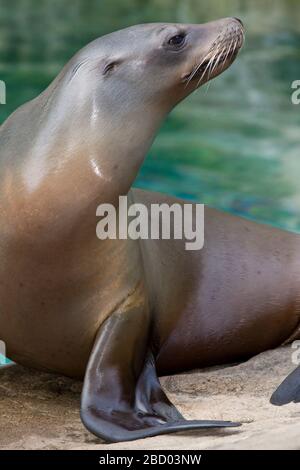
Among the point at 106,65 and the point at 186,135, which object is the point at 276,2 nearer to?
the point at 186,135

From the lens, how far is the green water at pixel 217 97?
1161 cm

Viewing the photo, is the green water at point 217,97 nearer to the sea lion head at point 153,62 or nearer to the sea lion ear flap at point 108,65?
the sea lion head at point 153,62

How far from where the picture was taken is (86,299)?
456cm

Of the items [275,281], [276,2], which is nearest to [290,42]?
[276,2]

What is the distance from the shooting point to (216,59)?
4.78 metres

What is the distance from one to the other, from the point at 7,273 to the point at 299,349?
1.83 meters

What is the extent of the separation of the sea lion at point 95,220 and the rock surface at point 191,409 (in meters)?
0.14

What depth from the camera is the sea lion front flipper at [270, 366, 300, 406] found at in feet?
14.8
